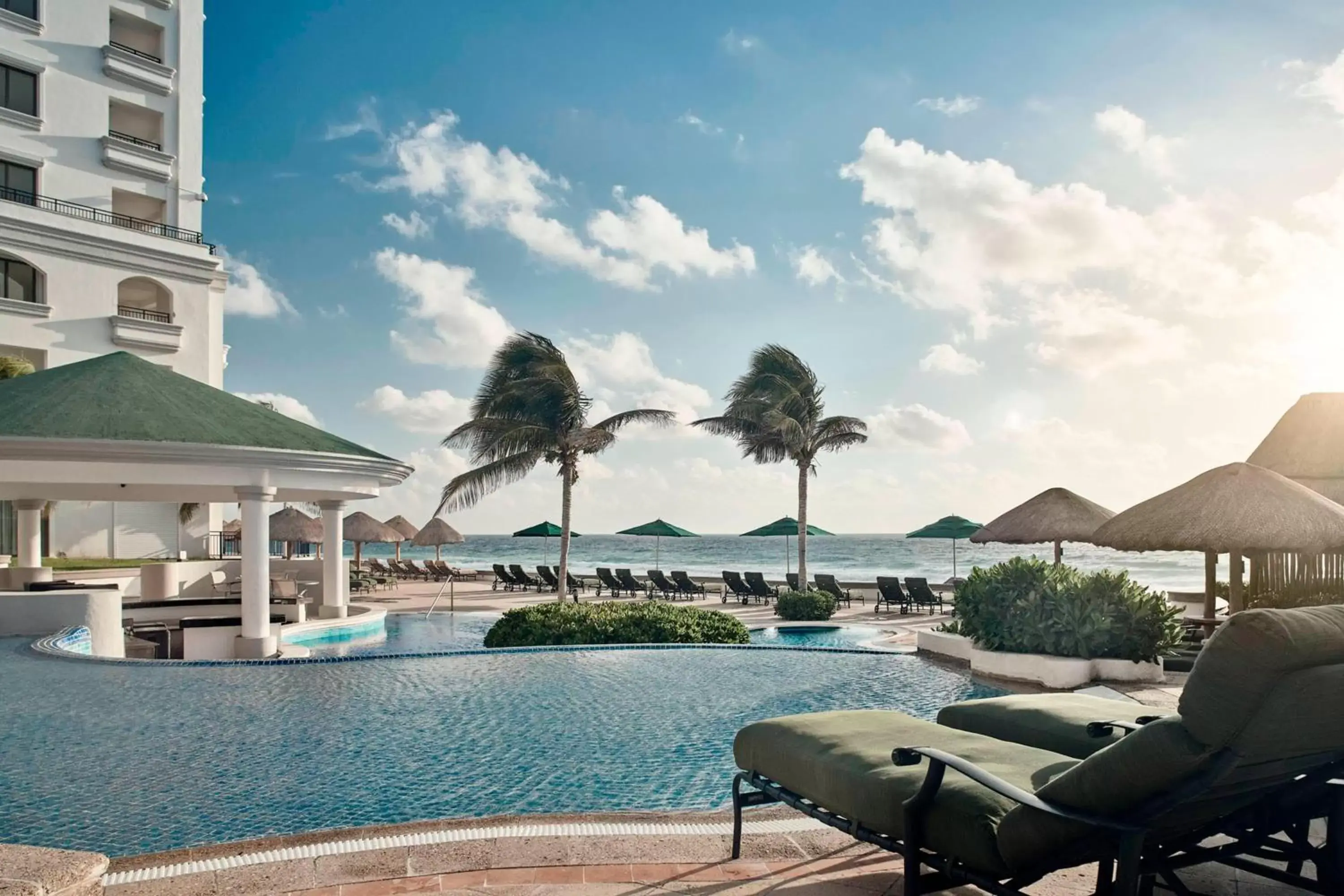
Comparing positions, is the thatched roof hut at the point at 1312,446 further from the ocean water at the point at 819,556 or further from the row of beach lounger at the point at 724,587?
the ocean water at the point at 819,556

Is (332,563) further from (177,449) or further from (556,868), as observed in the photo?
(556,868)

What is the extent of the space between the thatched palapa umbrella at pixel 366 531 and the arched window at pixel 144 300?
8.60 metres

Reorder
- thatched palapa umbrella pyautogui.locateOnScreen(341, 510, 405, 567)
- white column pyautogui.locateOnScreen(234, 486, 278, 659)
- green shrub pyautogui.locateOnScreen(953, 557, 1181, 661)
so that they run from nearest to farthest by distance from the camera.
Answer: green shrub pyautogui.locateOnScreen(953, 557, 1181, 661)
white column pyautogui.locateOnScreen(234, 486, 278, 659)
thatched palapa umbrella pyautogui.locateOnScreen(341, 510, 405, 567)

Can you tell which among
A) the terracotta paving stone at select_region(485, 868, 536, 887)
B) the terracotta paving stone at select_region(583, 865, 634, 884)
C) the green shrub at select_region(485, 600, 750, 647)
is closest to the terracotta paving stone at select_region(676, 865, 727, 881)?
the terracotta paving stone at select_region(583, 865, 634, 884)

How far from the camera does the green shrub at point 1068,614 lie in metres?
8.90

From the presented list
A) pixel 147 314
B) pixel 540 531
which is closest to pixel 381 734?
pixel 540 531

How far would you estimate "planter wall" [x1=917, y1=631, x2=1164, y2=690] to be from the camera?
28.7 ft

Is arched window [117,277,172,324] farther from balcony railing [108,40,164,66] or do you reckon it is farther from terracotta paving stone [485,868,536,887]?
terracotta paving stone [485,868,536,887]

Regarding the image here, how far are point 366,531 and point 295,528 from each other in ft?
9.02

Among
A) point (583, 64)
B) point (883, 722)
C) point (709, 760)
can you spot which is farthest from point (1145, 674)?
point (583, 64)

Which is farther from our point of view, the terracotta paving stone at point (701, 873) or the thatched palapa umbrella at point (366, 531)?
the thatched palapa umbrella at point (366, 531)

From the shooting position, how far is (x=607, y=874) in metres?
3.56

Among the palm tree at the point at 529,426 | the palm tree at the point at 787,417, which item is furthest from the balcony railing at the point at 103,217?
the palm tree at the point at 787,417

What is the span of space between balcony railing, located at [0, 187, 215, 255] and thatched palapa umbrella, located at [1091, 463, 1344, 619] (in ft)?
95.0
